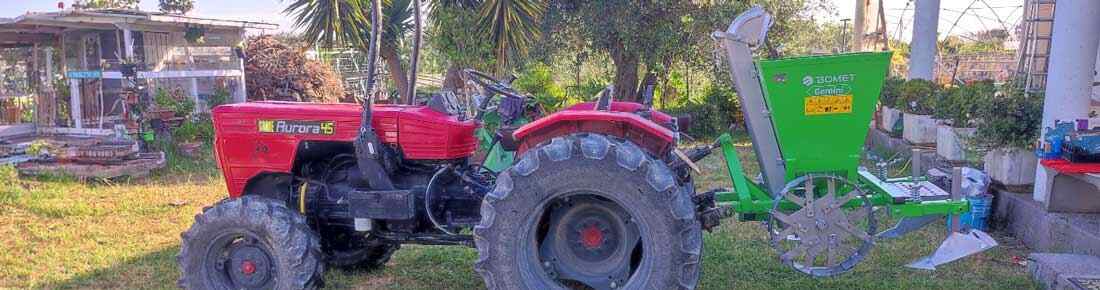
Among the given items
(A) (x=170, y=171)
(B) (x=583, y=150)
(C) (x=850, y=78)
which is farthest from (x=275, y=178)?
(A) (x=170, y=171)

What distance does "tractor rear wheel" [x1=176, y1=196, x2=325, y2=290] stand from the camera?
4.01 metres

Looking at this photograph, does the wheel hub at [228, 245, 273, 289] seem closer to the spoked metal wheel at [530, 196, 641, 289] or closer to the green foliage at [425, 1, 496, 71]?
the spoked metal wheel at [530, 196, 641, 289]

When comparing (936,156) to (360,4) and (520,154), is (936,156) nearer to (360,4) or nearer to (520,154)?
(520,154)

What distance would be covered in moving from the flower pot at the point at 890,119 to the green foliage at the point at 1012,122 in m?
4.02

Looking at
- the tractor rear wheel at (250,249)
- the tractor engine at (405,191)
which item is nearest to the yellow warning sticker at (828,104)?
the tractor engine at (405,191)

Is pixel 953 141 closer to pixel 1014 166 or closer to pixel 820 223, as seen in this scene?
pixel 1014 166

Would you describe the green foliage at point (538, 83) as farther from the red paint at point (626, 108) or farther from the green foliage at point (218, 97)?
the red paint at point (626, 108)

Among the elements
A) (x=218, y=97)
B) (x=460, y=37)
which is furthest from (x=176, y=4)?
(x=460, y=37)

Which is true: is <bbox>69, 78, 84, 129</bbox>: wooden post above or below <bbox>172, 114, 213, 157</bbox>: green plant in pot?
above

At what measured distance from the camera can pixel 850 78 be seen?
400 cm

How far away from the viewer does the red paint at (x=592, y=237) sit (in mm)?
3971

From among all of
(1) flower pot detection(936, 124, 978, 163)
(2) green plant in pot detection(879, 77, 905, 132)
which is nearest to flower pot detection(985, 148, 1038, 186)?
(1) flower pot detection(936, 124, 978, 163)

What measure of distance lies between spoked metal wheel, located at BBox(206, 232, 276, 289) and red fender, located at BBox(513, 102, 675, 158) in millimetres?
1404

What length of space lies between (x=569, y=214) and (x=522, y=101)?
886mm
